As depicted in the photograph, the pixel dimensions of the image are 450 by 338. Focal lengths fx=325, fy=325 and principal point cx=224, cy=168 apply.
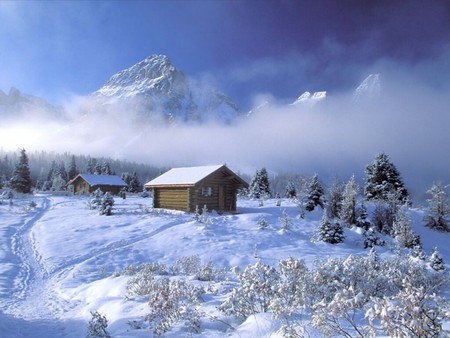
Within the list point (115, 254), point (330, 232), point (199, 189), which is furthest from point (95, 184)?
point (330, 232)

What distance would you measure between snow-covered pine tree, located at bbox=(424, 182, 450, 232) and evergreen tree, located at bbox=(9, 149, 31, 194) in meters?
59.2

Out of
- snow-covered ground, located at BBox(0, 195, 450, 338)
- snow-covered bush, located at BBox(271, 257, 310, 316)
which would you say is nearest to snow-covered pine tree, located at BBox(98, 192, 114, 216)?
snow-covered ground, located at BBox(0, 195, 450, 338)

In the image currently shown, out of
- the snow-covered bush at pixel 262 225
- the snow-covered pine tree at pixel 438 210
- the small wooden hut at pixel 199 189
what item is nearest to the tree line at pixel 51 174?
the small wooden hut at pixel 199 189

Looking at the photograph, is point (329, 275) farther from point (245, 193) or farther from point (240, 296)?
point (245, 193)

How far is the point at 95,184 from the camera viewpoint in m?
56.8

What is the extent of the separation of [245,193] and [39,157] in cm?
16113

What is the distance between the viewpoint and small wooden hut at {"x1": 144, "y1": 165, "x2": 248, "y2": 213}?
28297mm

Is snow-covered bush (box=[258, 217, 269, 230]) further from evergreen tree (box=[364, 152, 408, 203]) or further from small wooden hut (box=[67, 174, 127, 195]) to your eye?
small wooden hut (box=[67, 174, 127, 195])

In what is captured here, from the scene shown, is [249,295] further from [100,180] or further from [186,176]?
[100,180]

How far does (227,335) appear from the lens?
5.39 metres

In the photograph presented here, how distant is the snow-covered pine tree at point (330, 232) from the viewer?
1972cm

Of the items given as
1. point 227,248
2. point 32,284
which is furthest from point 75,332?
point 227,248

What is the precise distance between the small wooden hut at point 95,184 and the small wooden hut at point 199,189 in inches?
1186

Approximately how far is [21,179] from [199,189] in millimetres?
42789
